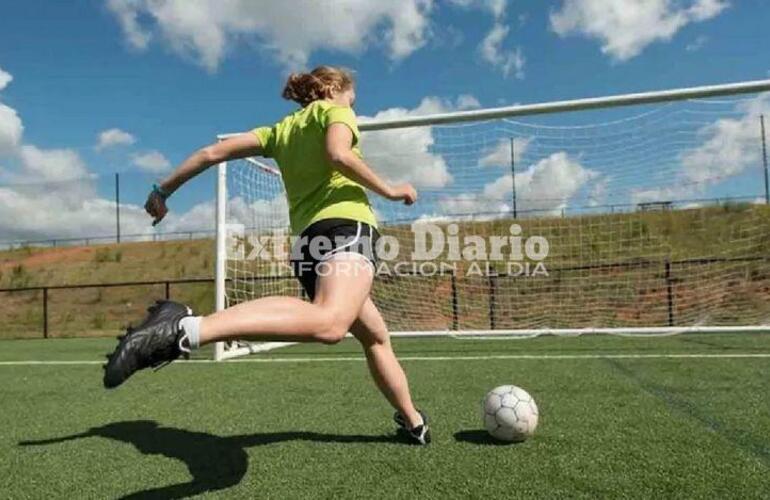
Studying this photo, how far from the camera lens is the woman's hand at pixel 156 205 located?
3027 millimetres

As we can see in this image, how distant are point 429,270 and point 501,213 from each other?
2.58 m

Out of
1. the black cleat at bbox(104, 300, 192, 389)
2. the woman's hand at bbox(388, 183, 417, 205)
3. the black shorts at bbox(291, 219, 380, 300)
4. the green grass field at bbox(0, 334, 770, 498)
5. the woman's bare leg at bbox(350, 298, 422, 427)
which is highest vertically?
the woman's hand at bbox(388, 183, 417, 205)

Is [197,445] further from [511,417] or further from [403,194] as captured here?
[403,194]

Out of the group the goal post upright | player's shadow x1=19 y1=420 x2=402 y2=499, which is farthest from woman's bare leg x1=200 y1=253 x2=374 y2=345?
the goal post upright

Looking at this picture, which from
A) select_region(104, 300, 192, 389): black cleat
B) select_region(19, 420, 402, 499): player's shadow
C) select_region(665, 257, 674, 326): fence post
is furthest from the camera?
select_region(665, 257, 674, 326): fence post

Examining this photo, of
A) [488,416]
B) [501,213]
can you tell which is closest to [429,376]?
[488,416]

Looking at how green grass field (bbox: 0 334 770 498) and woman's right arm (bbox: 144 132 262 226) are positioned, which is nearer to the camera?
green grass field (bbox: 0 334 770 498)

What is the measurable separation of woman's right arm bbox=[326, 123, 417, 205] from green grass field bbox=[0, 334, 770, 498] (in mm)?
1208

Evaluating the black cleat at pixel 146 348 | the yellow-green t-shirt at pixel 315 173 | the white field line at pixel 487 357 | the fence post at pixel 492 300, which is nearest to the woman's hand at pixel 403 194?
the yellow-green t-shirt at pixel 315 173

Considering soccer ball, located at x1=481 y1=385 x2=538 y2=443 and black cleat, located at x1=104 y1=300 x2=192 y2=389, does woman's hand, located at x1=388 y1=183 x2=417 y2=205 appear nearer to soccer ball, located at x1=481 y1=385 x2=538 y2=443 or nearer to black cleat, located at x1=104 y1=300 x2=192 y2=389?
black cleat, located at x1=104 y1=300 x2=192 y2=389

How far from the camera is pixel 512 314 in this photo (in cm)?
1248

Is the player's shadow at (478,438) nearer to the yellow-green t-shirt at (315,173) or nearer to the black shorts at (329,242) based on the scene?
the black shorts at (329,242)

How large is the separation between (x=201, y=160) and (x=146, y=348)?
112 cm

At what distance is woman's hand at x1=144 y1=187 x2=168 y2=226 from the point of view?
3.03 metres
